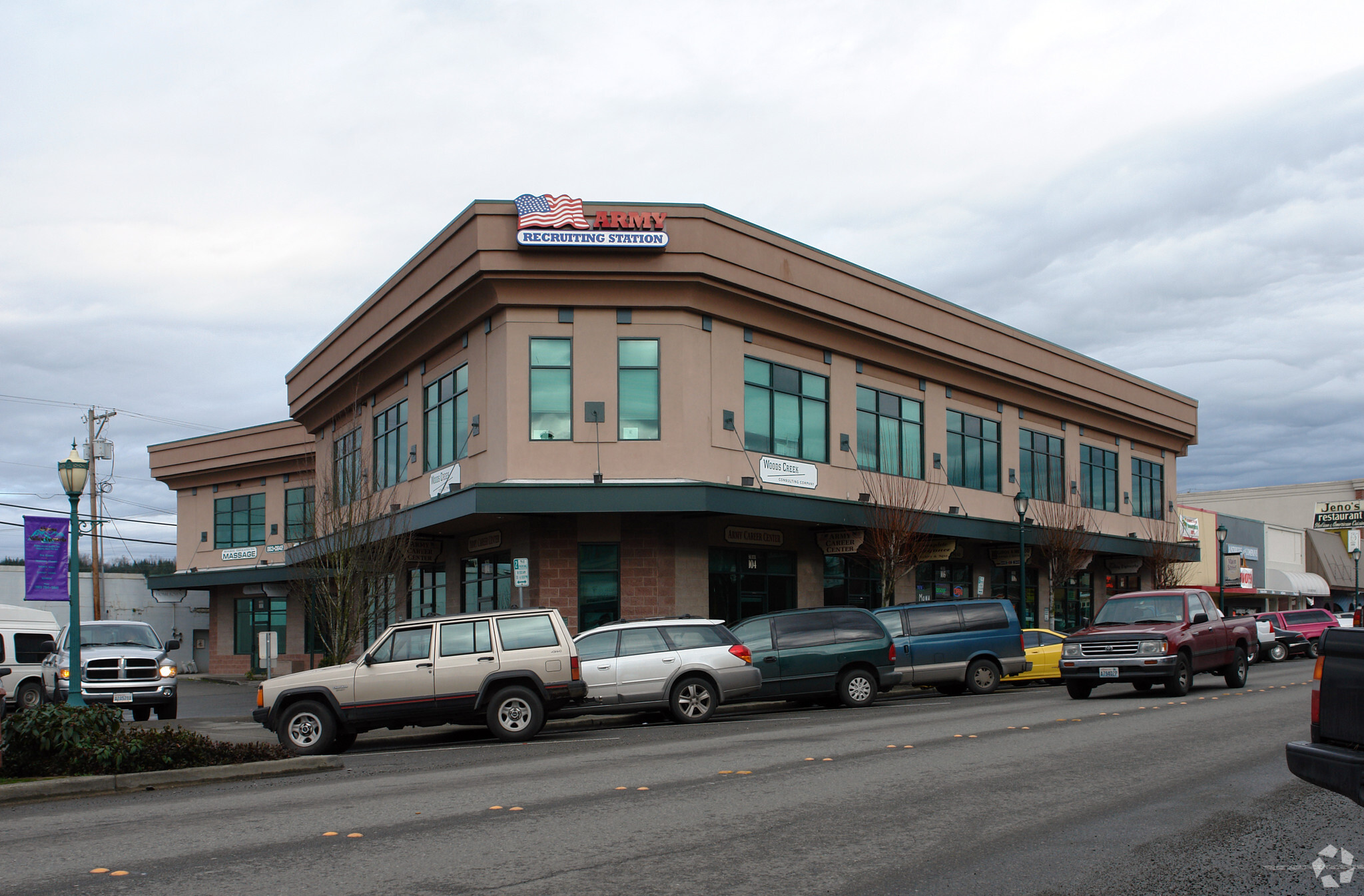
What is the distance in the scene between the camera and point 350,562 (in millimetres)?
25281

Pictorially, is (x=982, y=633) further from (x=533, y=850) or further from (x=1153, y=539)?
(x=1153, y=539)

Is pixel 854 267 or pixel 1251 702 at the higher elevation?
pixel 854 267

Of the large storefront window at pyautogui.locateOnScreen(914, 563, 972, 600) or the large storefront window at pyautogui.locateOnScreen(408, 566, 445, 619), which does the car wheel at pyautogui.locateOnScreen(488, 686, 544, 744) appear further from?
the large storefront window at pyautogui.locateOnScreen(914, 563, 972, 600)

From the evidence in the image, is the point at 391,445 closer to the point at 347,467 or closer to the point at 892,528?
the point at 347,467

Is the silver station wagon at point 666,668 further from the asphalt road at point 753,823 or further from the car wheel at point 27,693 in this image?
the car wheel at point 27,693

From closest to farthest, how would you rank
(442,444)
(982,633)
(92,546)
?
(982,633) → (442,444) → (92,546)

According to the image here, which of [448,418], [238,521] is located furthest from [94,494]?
[448,418]

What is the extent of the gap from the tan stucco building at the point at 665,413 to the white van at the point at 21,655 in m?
7.51

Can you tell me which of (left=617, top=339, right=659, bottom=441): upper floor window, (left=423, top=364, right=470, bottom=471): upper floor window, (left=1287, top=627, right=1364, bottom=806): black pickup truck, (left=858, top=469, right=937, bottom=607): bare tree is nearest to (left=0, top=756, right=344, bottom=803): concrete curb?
(left=1287, top=627, right=1364, bottom=806): black pickup truck

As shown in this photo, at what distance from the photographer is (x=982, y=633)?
77.6 feet

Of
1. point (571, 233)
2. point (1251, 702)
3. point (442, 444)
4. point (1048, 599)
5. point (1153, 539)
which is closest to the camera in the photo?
point (1251, 702)

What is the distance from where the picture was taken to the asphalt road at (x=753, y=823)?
7020 millimetres

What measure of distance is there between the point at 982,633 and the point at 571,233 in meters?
12.4

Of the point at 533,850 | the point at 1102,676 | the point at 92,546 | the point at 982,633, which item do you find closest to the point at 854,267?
the point at 982,633
